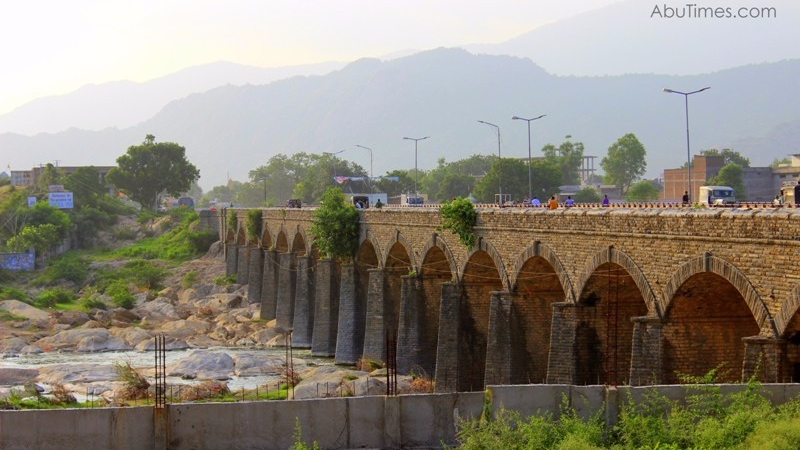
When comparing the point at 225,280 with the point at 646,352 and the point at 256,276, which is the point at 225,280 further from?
the point at 646,352

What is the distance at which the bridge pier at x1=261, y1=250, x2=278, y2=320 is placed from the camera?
82.1 m

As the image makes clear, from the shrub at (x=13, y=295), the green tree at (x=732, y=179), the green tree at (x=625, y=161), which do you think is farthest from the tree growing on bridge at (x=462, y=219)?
the green tree at (x=625, y=161)

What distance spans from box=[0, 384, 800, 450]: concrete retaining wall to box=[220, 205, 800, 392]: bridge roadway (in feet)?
10.7

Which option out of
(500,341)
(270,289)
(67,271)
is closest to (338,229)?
(270,289)

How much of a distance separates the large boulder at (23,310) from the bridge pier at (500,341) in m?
47.8

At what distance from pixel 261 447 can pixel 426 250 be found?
2593cm

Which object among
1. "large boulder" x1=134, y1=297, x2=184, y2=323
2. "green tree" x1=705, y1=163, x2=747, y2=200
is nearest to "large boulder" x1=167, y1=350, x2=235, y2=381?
"large boulder" x1=134, y1=297, x2=184, y2=323

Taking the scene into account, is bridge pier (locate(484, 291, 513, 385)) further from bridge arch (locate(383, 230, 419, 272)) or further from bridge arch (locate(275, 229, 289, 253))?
bridge arch (locate(275, 229, 289, 253))

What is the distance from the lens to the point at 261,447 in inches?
938

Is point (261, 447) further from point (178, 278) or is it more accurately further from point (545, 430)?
point (178, 278)

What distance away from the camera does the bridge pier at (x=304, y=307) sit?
7125 centimetres

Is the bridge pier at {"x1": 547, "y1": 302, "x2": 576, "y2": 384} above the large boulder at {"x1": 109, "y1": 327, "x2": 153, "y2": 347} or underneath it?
above

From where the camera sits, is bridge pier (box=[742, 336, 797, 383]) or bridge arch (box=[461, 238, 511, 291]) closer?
bridge pier (box=[742, 336, 797, 383])

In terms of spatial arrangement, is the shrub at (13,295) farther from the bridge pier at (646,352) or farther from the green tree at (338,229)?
the bridge pier at (646,352)
